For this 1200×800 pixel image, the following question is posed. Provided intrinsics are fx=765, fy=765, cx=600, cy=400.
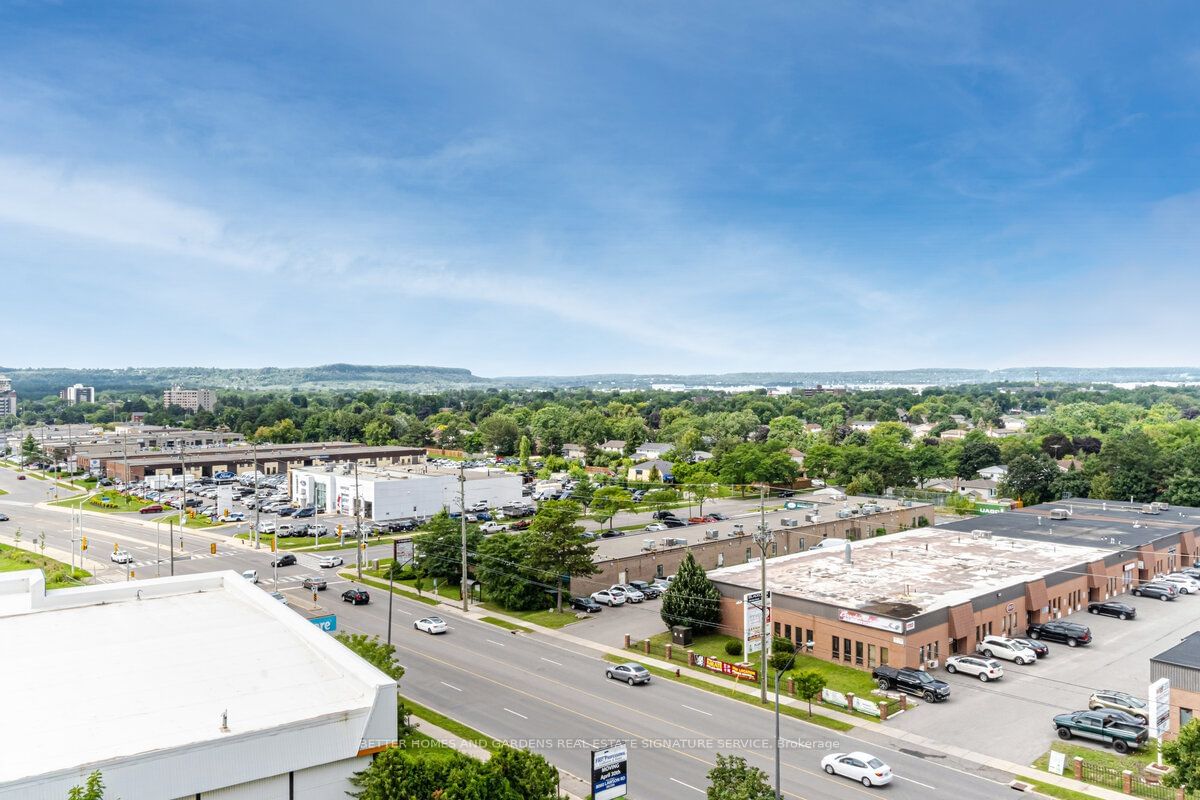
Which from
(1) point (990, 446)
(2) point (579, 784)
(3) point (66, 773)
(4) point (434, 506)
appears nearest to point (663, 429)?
(1) point (990, 446)

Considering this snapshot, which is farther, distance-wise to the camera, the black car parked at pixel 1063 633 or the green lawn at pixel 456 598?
the green lawn at pixel 456 598

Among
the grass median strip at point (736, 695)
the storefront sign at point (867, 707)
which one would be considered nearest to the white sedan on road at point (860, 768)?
the grass median strip at point (736, 695)

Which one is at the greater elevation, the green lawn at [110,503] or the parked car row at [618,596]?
the green lawn at [110,503]

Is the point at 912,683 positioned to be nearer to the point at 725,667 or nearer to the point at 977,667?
the point at 977,667

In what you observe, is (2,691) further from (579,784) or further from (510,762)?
(579,784)

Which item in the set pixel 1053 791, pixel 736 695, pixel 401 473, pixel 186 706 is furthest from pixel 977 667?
pixel 401 473

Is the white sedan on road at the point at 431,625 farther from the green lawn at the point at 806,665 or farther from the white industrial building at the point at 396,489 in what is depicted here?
the white industrial building at the point at 396,489

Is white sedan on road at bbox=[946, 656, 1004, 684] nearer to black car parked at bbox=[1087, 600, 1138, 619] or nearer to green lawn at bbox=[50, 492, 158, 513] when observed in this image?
black car parked at bbox=[1087, 600, 1138, 619]
